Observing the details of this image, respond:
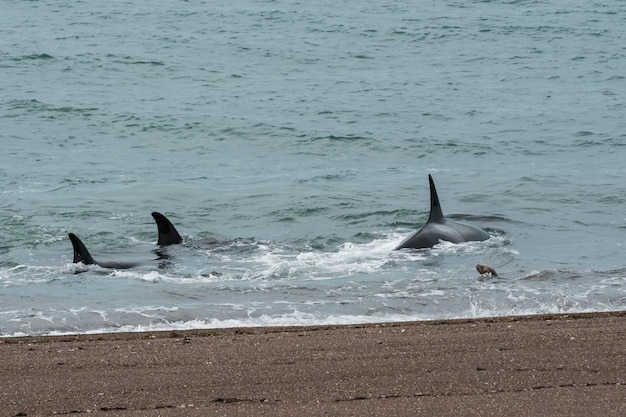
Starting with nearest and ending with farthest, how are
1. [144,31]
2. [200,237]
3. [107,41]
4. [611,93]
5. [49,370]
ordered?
1. [49,370]
2. [200,237]
3. [611,93]
4. [107,41]
5. [144,31]

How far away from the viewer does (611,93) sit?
34.1 meters

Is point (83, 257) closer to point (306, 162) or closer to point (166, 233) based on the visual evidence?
point (166, 233)

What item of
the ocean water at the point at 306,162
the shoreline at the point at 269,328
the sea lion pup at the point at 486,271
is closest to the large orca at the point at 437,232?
the ocean water at the point at 306,162

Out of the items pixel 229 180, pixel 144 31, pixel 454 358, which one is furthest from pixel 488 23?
pixel 454 358

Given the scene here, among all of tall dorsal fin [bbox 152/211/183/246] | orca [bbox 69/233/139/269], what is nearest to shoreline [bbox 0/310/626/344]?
orca [bbox 69/233/139/269]

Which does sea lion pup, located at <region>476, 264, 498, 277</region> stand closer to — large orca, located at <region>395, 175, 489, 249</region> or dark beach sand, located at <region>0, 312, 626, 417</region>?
large orca, located at <region>395, 175, 489, 249</region>

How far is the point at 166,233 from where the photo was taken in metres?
15.8

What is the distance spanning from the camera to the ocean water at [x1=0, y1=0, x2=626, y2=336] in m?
12.6

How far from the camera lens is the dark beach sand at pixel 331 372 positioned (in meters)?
7.48

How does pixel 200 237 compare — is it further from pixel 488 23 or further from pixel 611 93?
pixel 488 23

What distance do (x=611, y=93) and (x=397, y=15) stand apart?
68.1ft

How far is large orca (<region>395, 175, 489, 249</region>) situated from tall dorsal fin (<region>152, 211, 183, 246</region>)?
319 cm

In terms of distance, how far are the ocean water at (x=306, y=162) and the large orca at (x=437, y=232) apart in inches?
11.8

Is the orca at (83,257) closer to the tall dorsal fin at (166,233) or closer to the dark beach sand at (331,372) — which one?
the tall dorsal fin at (166,233)
